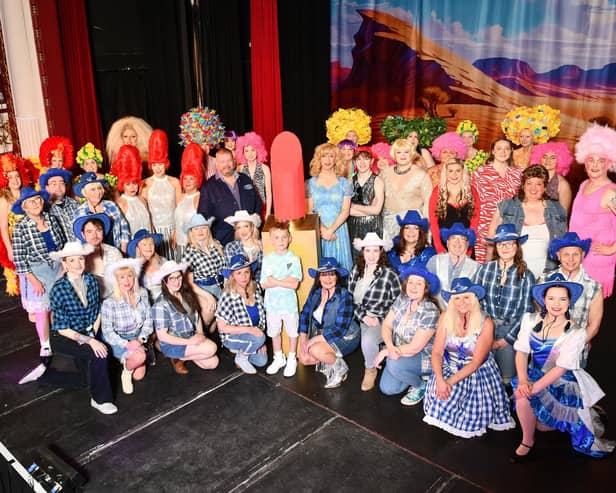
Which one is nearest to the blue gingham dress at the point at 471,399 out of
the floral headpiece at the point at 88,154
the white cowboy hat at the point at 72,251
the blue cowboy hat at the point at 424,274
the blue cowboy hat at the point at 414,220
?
the blue cowboy hat at the point at 424,274

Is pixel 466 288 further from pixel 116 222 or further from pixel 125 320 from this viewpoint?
pixel 116 222

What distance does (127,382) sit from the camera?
4.38 meters

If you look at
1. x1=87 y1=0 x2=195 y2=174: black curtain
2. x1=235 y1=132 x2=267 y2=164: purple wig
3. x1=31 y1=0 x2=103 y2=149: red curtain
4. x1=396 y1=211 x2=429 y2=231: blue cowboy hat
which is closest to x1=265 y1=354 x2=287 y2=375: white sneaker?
x1=396 y1=211 x2=429 y2=231: blue cowboy hat

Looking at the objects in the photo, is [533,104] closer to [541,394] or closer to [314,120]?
[314,120]

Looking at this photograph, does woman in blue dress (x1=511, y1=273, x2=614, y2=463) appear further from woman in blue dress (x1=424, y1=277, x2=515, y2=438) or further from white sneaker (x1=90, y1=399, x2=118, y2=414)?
white sneaker (x1=90, y1=399, x2=118, y2=414)

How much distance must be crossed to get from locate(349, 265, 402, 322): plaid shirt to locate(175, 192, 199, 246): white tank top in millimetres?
1879

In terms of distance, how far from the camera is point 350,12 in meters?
9.02

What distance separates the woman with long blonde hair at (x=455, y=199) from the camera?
4676mm

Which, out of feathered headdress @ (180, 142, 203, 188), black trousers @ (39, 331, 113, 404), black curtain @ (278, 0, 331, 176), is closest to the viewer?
black trousers @ (39, 331, 113, 404)

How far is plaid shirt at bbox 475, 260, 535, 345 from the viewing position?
396cm

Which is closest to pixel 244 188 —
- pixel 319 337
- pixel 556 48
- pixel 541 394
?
pixel 319 337

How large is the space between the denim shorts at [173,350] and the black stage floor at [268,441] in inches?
7.5

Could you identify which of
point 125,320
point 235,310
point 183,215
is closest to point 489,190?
point 235,310

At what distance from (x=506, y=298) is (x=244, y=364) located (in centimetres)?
200
